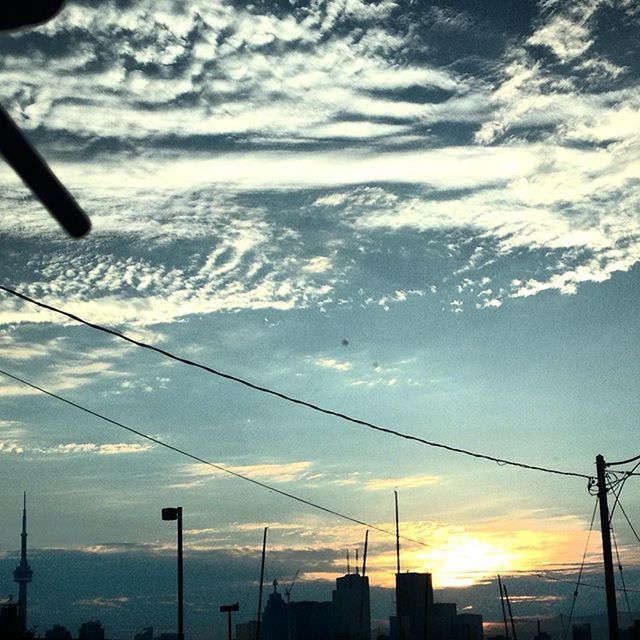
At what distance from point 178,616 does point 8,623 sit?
1648 centimetres

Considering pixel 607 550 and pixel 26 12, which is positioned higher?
pixel 26 12

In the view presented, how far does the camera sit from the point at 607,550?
1325 inches

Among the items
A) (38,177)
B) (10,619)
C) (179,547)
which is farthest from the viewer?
(10,619)

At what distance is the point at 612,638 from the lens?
1294 inches

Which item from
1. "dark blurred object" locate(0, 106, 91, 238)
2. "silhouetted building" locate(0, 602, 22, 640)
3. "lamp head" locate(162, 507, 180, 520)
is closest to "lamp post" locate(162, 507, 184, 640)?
"lamp head" locate(162, 507, 180, 520)

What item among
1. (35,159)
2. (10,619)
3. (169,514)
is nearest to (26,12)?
(35,159)

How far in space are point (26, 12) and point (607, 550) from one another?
34.7 m

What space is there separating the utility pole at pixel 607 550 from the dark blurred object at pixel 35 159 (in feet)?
109

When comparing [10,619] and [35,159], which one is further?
[10,619]

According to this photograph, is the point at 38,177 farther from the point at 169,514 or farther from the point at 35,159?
the point at 169,514

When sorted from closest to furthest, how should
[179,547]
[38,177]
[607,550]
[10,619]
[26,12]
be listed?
[26,12] → [38,177] → [607,550] → [179,547] → [10,619]

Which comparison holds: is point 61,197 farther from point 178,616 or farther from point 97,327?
point 178,616

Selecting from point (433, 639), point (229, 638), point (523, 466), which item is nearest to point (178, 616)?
point (229, 638)

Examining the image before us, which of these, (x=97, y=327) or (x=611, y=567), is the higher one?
(x=97, y=327)
